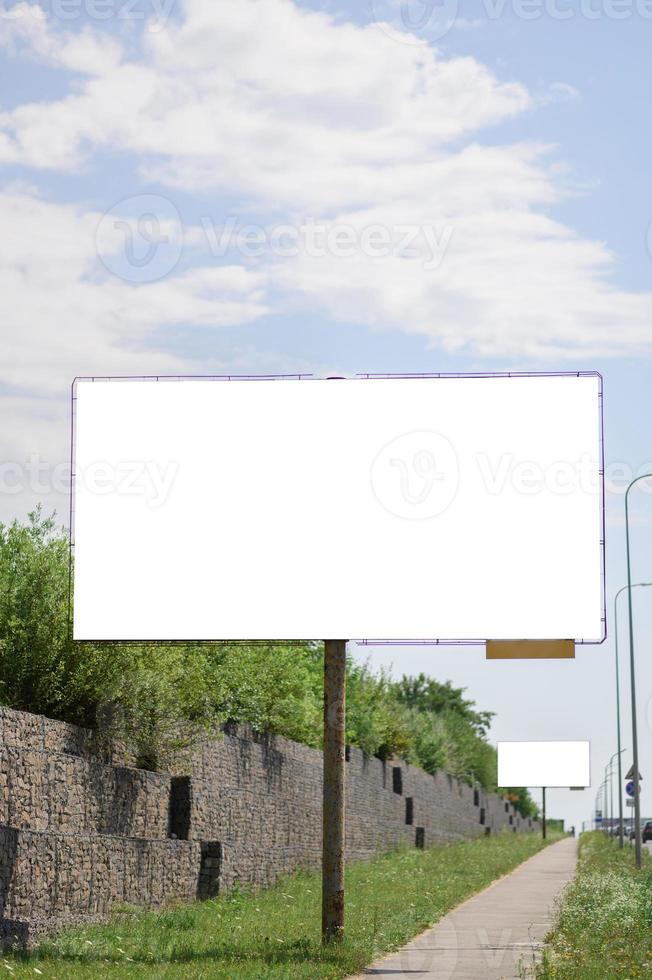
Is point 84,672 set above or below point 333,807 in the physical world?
above

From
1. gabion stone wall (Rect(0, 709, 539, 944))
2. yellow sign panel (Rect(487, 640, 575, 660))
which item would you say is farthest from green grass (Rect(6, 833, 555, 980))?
yellow sign panel (Rect(487, 640, 575, 660))

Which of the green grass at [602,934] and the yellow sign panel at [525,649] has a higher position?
the yellow sign panel at [525,649]

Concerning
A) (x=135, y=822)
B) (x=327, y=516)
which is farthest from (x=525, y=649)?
(x=135, y=822)

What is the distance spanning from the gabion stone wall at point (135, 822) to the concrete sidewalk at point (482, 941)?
176 inches

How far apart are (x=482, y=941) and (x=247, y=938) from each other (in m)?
3.75

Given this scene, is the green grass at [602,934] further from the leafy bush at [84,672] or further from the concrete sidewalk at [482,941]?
the leafy bush at [84,672]

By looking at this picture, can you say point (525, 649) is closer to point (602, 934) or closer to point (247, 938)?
point (602, 934)

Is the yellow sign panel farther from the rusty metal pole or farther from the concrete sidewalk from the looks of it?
the concrete sidewalk

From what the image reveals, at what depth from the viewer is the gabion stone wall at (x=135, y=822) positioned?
1838 centimetres

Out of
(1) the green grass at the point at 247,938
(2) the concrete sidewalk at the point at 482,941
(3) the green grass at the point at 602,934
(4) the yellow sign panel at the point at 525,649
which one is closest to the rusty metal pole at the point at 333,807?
(1) the green grass at the point at 247,938

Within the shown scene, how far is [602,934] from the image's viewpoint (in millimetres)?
19984

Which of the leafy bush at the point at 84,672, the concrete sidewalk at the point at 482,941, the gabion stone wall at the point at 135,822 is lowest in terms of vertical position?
the concrete sidewalk at the point at 482,941

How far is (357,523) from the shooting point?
62.7 feet

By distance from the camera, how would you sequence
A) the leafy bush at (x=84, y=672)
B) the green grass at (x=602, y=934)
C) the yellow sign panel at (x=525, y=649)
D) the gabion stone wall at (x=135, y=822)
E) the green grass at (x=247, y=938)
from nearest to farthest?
the green grass at (x=247, y=938) → the green grass at (x=602, y=934) → the gabion stone wall at (x=135, y=822) → the yellow sign panel at (x=525, y=649) → the leafy bush at (x=84, y=672)
